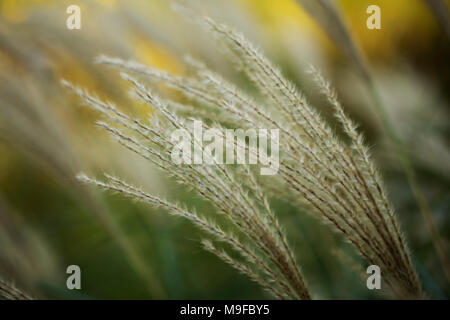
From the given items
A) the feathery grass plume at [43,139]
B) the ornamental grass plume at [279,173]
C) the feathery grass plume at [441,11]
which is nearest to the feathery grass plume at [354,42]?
the feathery grass plume at [441,11]

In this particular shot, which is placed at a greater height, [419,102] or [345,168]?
[419,102]

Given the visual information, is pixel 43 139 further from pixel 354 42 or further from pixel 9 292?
pixel 354 42

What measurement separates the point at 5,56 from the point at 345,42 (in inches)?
37.2

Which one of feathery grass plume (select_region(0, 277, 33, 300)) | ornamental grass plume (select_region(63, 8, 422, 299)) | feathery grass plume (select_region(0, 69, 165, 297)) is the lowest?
feathery grass plume (select_region(0, 277, 33, 300))

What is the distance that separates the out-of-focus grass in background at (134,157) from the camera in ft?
3.14

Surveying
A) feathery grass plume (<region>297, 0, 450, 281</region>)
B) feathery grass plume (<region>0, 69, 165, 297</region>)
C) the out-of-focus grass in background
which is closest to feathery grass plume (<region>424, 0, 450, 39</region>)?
feathery grass plume (<region>297, 0, 450, 281</region>)

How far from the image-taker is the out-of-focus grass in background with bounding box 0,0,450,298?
96cm

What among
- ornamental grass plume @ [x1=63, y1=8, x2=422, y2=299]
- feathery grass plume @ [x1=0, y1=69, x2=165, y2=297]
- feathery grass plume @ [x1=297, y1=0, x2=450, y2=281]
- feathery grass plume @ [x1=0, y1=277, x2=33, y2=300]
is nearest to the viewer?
ornamental grass plume @ [x1=63, y1=8, x2=422, y2=299]

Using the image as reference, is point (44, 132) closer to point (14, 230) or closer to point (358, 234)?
point (14, 230)

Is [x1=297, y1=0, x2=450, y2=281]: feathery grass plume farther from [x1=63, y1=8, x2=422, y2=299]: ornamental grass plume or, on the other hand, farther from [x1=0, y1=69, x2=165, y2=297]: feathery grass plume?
[x1=0, y1=69, x2=165, y2=297]: feathery grass plume

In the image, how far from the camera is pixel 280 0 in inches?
75.5

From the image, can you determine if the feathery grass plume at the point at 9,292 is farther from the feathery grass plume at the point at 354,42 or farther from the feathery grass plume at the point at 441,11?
the feathery grass plume at the point at 441,11
